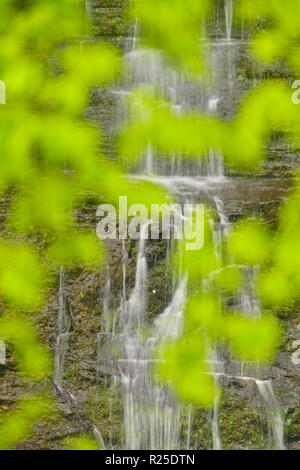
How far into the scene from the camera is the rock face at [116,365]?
11.0 feet

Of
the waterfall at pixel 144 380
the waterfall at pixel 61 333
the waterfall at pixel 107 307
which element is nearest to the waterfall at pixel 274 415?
the waterfall at pixel 144 380

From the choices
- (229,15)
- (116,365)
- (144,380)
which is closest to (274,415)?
(144,380)

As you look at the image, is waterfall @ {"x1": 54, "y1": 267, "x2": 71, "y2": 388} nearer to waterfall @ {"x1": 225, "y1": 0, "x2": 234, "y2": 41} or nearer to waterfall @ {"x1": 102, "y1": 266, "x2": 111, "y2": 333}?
waterfall @ {"x1": 102, "y1": 266, "x2": 111, "y2": 333}

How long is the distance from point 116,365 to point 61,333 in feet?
1.27

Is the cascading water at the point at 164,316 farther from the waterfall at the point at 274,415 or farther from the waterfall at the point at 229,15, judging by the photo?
the waterfall at the point at 229,15

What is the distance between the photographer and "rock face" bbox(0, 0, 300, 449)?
334 centimetres

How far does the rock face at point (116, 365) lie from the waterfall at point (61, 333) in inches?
1.0

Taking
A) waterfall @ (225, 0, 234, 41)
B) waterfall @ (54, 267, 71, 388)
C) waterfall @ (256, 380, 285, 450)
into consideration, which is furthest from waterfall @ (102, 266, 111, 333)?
waterfall @ (225, 0, 234, 41)

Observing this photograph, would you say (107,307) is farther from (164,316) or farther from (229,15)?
(229,15)

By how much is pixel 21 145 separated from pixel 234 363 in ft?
6.28

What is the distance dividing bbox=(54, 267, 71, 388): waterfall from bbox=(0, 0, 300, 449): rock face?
0.08 feet

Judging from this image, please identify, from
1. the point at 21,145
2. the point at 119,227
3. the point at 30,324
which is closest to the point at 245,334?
the point at 119,227
